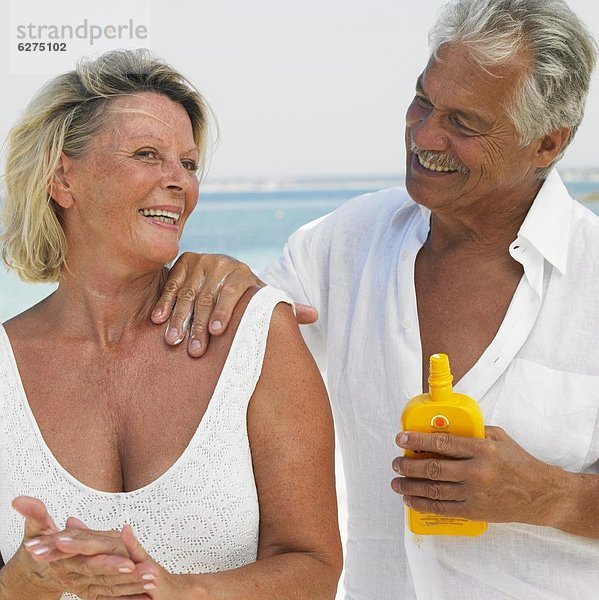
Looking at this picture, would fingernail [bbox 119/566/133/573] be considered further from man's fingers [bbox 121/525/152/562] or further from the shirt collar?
the shirt collar

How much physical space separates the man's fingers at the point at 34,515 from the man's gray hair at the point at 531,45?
1.28 m

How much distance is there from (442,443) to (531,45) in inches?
35.7

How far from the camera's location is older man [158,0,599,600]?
2.10 metres

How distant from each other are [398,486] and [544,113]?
2.89 ft

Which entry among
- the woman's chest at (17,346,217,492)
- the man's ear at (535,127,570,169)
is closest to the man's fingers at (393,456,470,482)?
the woman's chest at (17,346,217,492)

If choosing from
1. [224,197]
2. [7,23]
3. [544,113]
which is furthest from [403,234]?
[224,197]

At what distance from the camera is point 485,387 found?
84.4 inches

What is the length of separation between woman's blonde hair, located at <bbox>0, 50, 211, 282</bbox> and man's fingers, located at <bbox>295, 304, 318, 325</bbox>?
479mm

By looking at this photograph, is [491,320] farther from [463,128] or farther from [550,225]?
[463,128]

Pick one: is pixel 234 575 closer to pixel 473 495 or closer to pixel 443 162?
pixel 473 495

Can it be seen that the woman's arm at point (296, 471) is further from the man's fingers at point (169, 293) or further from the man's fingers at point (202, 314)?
the man's fingers at point (169, 293)

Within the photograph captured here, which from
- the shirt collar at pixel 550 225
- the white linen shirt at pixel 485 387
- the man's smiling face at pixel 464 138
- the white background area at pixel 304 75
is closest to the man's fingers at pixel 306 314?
the white linen shirt at pixel 485 387

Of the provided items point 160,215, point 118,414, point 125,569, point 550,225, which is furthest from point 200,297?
point 550,225

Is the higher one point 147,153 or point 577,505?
point 147,153
